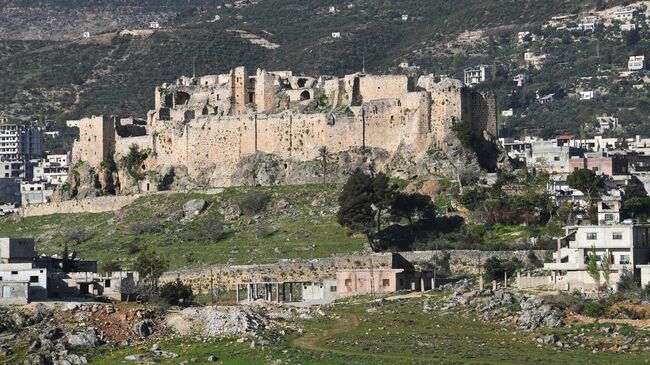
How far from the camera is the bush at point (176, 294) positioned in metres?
83.1

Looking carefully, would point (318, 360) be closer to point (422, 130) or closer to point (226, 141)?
point (422, 130)

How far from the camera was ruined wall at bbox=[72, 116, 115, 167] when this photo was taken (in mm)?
123125

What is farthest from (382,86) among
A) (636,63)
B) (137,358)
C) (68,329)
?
(636,63)

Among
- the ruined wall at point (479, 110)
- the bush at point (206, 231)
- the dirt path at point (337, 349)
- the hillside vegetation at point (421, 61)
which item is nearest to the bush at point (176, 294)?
the dirt path at point (337, 349)

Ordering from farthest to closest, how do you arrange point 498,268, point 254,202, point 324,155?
point 324,155
point 254,202
point 498,268

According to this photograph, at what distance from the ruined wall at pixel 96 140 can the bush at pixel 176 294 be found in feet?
117

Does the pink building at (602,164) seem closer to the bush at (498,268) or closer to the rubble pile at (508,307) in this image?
the bush at (498,268)

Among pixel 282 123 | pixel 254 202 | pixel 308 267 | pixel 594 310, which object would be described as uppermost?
pixel 282 123

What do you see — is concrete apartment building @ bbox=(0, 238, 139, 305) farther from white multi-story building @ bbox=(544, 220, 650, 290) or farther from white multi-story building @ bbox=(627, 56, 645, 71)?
white multi-story building @ bbox=(627, 56, 645, 71)

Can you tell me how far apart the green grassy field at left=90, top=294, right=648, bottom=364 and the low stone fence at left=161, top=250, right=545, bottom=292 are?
633 inches

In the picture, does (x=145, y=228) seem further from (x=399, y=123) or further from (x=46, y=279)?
(x=46, y=279)

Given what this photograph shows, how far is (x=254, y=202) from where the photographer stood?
109 meters

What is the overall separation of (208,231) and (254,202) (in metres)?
4.00

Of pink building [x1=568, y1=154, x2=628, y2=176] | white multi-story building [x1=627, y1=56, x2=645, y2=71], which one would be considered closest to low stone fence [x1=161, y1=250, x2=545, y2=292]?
pink building [x1=568, y1=154, x2=628, y2=176]
